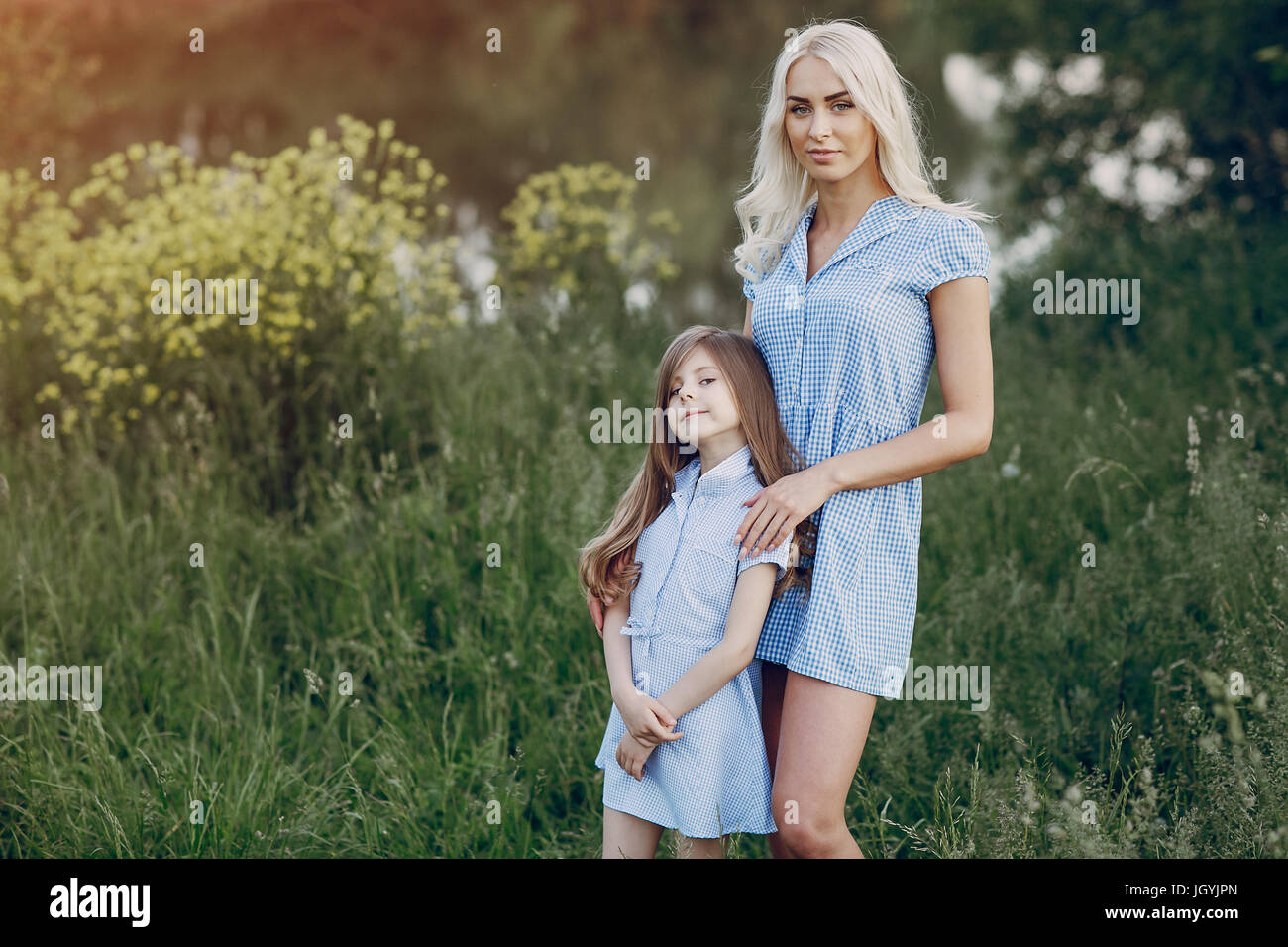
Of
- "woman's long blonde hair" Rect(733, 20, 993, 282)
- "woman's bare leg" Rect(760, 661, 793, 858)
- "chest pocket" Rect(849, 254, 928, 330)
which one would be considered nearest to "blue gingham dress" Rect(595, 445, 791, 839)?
"woman's bare leg" Rect(760, 661, 793, 858)

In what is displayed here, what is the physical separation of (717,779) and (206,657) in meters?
1.97

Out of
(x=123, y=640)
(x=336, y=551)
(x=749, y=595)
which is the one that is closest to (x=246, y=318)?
(x=336, y=551)

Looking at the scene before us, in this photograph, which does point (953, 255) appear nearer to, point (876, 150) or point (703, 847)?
point (876, 150)

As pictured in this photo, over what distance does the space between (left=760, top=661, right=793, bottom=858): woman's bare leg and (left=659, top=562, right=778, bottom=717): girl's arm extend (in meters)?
0.25

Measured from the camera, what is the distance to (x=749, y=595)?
2.05 m

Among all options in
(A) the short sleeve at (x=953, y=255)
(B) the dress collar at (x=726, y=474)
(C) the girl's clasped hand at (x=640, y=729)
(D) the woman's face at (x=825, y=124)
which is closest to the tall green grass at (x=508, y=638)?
(C) the girl's clasped hand at (x=640, y=729)

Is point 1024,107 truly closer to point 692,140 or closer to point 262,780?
point 692,140

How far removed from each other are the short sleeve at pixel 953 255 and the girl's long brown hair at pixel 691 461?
37 cm

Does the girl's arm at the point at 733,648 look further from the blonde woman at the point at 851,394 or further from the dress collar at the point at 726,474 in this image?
the dress collar at the point at 726,474

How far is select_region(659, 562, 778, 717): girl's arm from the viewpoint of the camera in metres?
2.03

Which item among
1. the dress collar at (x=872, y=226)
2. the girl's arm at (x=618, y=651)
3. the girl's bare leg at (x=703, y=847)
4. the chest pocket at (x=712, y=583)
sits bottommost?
the girl's bare leg at (x=703, y=847)

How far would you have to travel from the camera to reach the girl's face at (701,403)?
2152 millimetres

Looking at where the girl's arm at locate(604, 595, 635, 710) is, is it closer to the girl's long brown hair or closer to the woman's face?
the girl's long brown hair

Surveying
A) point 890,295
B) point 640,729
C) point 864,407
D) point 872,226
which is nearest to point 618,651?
point 640,729
